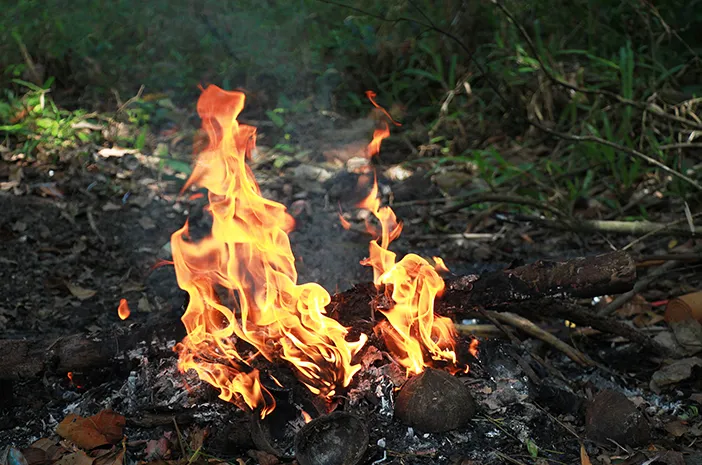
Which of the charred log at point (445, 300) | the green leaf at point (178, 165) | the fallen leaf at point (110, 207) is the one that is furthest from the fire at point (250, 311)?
the green leaf at point (178, 165)

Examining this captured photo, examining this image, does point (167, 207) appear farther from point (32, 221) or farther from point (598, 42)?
point (598, 42)

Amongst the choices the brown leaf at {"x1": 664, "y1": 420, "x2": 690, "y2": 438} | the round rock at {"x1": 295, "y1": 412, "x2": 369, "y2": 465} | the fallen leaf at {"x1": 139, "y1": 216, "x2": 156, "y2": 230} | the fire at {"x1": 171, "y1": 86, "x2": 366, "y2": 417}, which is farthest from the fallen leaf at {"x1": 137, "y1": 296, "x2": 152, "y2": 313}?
the brown leaf at {"x1": 664, "y1": 420, "x2": 690, "y2": 438}

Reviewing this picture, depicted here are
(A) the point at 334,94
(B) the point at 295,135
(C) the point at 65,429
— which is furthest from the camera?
(A) the point at 334,94

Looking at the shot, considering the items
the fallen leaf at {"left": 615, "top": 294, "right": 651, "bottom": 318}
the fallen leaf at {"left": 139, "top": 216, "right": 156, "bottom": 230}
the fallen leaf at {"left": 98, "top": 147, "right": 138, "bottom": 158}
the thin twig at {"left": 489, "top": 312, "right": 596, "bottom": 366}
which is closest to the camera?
the thin twig at {"left": 489, "top": 312, "right": 596, "bottom": 366}

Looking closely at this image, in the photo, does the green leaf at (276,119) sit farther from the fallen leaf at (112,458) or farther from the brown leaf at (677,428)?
the brown leaf at (677,428)

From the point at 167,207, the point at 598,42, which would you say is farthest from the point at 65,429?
the point at 598,42

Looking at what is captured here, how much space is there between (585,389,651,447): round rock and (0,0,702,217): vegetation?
2512mm

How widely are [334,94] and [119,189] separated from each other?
227cm

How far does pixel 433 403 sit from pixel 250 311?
33.6 inches

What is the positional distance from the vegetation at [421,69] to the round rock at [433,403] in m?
2.64

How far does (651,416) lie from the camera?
10.7ft

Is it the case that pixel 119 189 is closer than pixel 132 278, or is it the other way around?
pixel 132 278

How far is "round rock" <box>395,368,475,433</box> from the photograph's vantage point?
291 centimetres

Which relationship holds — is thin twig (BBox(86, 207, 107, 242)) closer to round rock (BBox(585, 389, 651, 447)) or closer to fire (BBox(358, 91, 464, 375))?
fire (BBox(358, 91, 464, 375))
